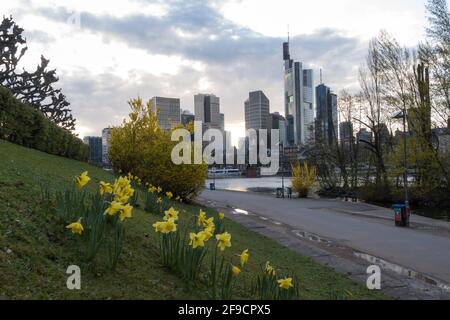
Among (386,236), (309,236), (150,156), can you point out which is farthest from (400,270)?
(150,156)

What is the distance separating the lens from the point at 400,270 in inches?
350

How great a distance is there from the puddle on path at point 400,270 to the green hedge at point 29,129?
1160cm

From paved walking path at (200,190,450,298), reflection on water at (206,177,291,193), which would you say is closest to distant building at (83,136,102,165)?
reflection on water at (206,177,291,193)

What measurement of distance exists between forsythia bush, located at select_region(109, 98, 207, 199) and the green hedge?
235 cm

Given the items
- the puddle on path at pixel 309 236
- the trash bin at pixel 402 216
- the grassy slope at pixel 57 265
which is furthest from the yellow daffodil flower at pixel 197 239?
the trash bin at pixel 402 216

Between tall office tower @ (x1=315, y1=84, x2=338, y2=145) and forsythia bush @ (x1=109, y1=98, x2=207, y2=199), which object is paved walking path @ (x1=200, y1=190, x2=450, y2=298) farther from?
tall office tower @ (x1=315, y1=84, x2=338, y2=145)

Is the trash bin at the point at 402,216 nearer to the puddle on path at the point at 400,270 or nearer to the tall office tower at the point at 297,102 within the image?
the puddle on path at the point at 400,270

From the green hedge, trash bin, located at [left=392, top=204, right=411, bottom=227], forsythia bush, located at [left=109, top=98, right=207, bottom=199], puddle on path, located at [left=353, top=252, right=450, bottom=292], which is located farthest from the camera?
forsythia bush, located at [left=109, top=98, right=207, bottom=199]

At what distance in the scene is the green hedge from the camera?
14.2 meters

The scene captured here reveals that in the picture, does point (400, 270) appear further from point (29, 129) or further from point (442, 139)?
point (442, 139)

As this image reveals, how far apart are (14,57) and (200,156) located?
1190 cm

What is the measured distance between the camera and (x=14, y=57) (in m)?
22.7

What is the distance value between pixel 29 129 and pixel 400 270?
13.2m

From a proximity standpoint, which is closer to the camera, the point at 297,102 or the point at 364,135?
the point at 364,135
